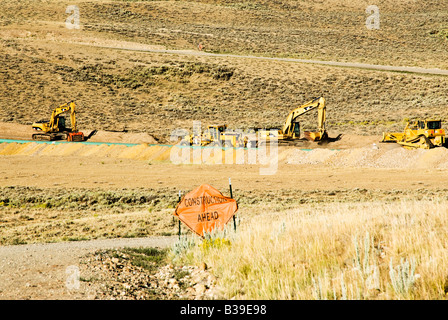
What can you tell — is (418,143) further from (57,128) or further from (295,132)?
(57,128)

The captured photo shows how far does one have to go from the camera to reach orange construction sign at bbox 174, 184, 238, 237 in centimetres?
1062

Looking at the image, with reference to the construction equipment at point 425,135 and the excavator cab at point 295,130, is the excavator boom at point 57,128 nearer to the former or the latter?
the excavator cab at point 295,130

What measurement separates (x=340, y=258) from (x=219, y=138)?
31979 mm

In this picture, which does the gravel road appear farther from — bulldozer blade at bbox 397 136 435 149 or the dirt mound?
bulldozer blade at bbox 397 136 435 149

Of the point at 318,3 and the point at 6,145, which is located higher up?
the point at 318,3

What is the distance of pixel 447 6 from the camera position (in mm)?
119500

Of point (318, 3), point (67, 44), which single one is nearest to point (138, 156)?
point (67, 44)

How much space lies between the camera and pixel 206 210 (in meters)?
10.8

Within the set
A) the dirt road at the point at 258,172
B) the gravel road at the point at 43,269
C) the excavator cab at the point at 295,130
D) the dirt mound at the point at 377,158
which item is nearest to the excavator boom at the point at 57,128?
the dirt road at the point at 258,172

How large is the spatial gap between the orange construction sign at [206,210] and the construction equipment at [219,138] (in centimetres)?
2763

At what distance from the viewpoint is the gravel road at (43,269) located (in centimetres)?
742

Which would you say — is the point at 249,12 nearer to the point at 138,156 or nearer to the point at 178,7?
the point at 178,7

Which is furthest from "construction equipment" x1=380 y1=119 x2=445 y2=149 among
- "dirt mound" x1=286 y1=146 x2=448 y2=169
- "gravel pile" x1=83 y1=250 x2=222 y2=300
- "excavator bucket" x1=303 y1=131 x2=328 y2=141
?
"gravel pile" x1=83 y1=250 x2=222 y2=300
